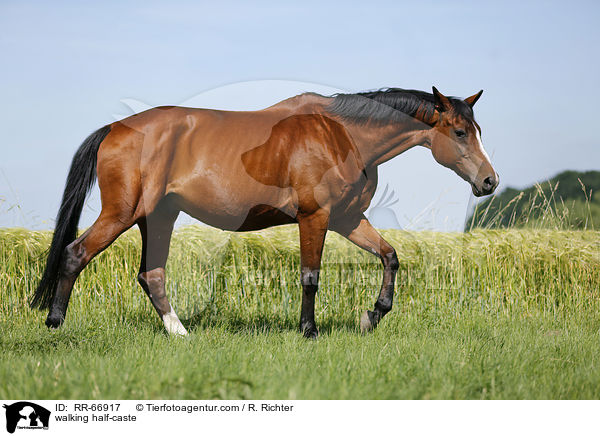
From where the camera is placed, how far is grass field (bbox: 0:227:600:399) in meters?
3.10

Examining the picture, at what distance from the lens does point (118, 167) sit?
4.67 metres

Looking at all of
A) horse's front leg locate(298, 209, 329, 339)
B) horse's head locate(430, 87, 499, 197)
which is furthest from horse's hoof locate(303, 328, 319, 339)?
horse's head locate(430, 87, 499, 197)

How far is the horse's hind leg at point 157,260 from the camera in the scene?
4.96 meters

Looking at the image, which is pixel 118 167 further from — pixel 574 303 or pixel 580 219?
pixel 580 219

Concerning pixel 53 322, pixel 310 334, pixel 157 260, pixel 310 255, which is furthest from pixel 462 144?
pixel 53 322

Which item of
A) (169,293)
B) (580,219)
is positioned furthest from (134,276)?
(580,219)

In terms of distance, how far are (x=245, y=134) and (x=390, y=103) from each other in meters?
1.44

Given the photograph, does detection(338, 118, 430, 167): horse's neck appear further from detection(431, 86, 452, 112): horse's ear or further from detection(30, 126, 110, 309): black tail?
detection(30, 126, 110, 309): black tail

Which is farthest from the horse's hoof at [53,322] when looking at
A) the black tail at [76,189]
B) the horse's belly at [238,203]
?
the horse's belly at [238,203]

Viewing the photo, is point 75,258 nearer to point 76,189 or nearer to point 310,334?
point 76,189
